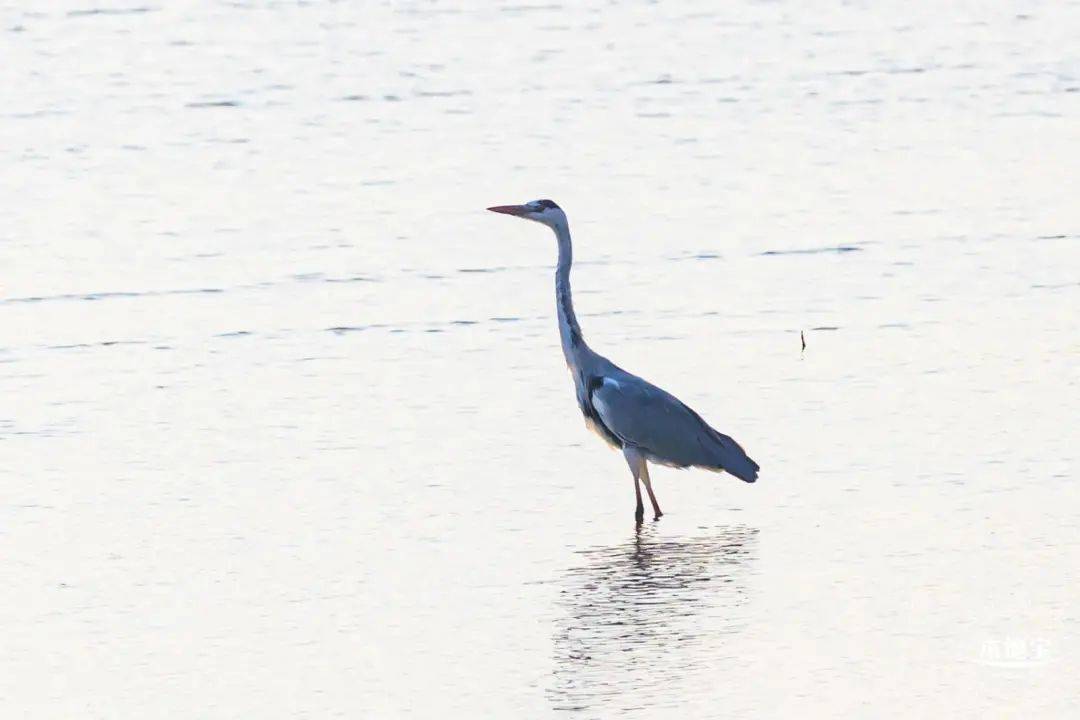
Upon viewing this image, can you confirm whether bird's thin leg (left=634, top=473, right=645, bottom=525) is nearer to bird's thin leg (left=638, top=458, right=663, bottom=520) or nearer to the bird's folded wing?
bird's thin leg (left=638, top=458, right=663, bottom=520)

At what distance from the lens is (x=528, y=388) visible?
12.0 metres

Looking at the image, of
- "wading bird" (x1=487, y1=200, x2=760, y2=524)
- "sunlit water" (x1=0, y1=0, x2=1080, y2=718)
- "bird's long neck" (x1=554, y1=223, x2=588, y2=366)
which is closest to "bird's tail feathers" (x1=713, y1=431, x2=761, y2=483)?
"wading bird" (x1=487, y1=200, x2=760, y2=524)

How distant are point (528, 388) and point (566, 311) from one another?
4.99ft

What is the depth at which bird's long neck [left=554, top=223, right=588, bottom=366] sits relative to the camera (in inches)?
413

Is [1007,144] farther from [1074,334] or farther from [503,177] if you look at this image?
[1074,334]

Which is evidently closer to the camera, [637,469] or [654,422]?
[637,469]

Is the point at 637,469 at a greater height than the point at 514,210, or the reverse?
the point at 514,210

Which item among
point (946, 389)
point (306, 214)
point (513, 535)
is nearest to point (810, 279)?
point (946, 389)

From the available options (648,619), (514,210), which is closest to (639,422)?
(514,210)

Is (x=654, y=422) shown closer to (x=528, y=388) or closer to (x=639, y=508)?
(x=639, y=508)

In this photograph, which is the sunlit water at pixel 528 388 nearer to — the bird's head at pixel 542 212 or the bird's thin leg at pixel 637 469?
the bird's thin leg at pixel 637 469

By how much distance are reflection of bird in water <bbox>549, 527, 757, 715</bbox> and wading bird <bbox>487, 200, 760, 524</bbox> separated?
46 centimetres

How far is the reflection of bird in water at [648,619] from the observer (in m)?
7.36

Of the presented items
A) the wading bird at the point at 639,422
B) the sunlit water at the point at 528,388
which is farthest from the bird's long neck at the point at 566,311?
the sunlit water at the point at 528,388
